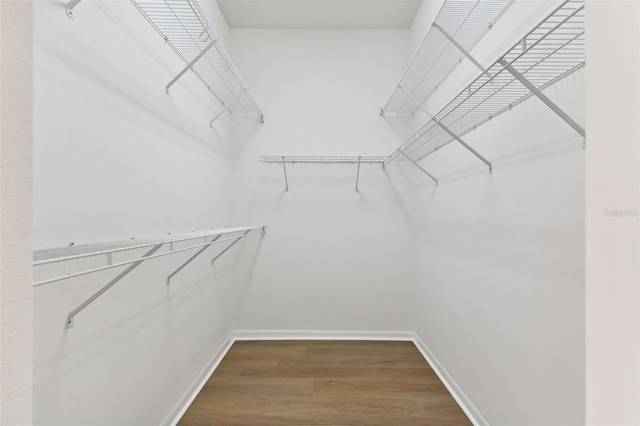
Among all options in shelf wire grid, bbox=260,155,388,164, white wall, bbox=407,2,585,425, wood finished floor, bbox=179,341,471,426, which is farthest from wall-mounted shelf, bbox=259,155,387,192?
wood finished floor, bbox=179,341,471,426

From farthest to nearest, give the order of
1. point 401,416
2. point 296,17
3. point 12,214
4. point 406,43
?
point 406,43, point 296,17, point 401,416, point 12,214

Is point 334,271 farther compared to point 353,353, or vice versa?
point 334,271

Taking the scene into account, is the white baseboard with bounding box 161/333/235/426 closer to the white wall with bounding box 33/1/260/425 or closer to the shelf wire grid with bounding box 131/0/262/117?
the white wall with bounding box 33/1/260/425

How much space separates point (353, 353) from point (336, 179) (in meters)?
1.46

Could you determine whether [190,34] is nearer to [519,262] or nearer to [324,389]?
[519,262]

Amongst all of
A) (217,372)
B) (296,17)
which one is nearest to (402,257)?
(217,372)

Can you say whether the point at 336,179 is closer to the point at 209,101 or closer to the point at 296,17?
the point at 209,101

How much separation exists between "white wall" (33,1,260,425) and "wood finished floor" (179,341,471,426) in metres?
0.29

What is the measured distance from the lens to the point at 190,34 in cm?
138

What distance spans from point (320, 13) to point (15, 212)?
2.62 meters

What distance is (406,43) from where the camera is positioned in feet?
8.32

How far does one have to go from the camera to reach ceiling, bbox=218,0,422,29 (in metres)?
2.23

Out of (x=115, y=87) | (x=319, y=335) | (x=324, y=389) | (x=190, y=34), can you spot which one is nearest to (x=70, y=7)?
(x=115, y=87)

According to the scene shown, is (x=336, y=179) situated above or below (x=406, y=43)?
below
